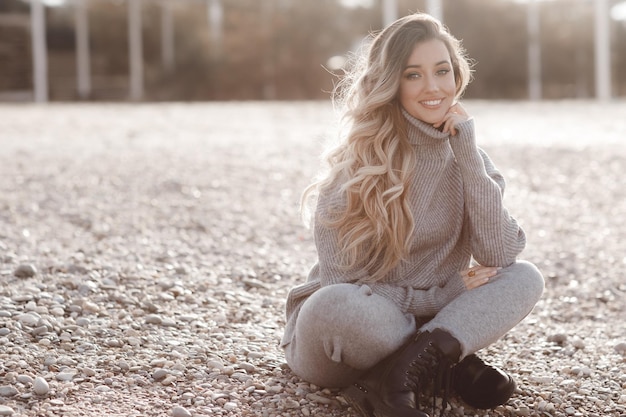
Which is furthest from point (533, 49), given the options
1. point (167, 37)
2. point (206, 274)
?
point (206, 274)

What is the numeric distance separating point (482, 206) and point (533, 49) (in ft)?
62.1

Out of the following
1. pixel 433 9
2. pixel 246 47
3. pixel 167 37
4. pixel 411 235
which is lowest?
pixel 411 235

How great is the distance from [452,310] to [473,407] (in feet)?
1.34

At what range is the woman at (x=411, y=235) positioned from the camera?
9.19 ft

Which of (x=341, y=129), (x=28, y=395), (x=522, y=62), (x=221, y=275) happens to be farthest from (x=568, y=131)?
(x=522, y=62)

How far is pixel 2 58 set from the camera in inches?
769

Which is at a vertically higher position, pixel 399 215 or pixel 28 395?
pixel 399 215

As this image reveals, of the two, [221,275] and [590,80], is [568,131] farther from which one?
[590,80]

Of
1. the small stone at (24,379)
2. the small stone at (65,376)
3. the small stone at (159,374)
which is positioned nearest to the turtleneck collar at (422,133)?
the small stone at (159,374)

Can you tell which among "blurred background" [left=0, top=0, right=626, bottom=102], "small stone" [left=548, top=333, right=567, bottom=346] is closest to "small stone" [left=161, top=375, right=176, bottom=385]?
"small stone" [left=548, top=333, right=567, bottom=346]

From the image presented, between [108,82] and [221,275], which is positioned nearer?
[221,275]

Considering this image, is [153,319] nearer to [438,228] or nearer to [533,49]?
[438,228]

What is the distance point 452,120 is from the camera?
3.03 m

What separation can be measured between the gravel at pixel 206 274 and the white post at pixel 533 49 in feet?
36.0
